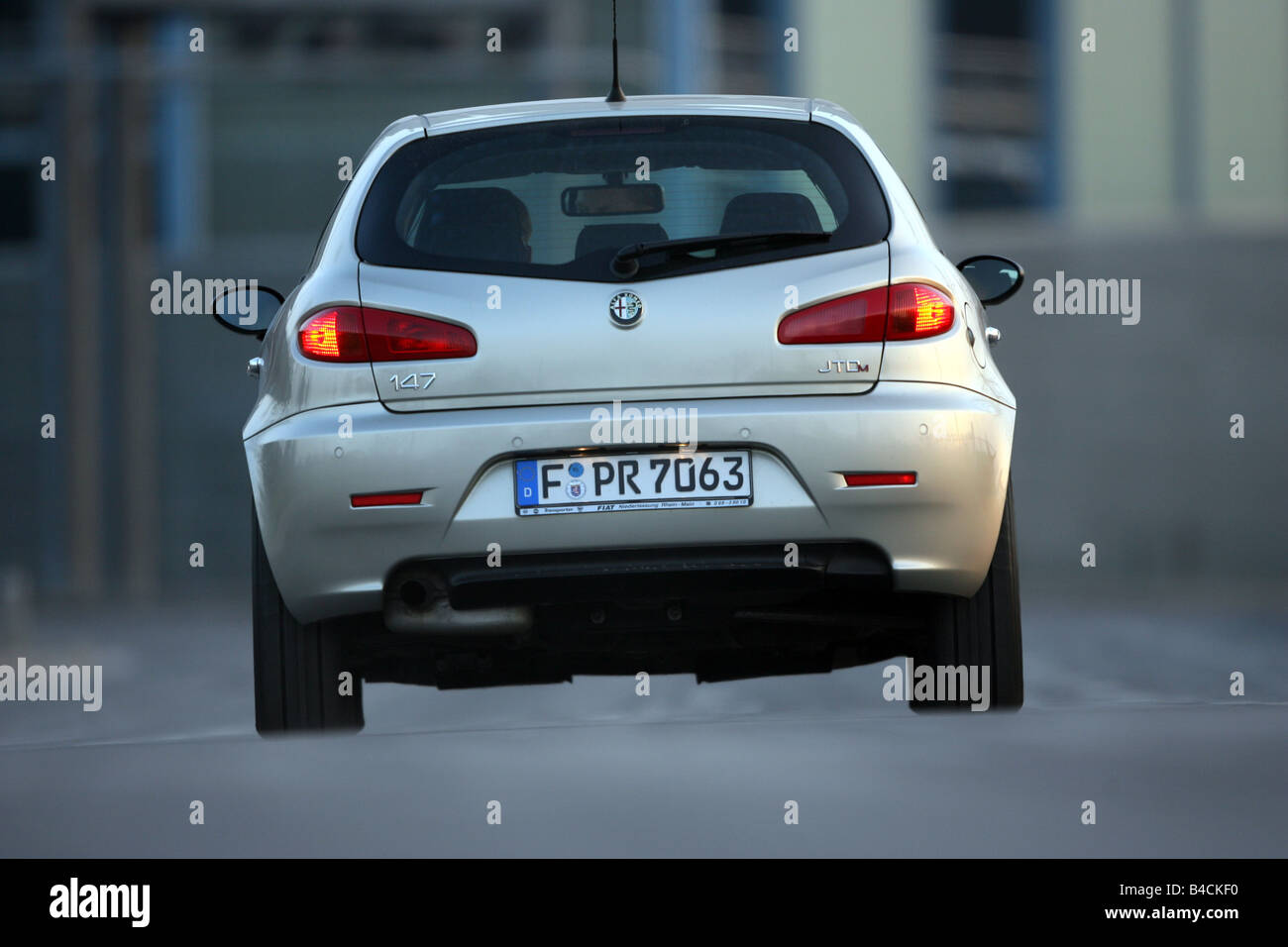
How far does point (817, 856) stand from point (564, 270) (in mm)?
1581

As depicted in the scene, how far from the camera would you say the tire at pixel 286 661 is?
16.9 feet

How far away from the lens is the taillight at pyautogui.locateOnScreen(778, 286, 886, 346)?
4.79 m

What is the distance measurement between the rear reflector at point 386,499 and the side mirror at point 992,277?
5.49 ft

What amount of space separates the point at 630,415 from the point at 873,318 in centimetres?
60

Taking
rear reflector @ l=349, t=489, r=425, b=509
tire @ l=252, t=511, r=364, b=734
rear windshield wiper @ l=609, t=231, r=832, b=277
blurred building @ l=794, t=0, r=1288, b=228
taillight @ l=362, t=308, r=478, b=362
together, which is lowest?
tire @ l=252, t=511, r=364, b=734

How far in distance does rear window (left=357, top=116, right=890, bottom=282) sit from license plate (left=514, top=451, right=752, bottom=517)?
52cm

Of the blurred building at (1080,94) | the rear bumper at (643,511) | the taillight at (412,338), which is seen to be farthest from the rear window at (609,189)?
the blurred building at (1080,94)

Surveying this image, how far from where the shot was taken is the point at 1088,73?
1914 cm

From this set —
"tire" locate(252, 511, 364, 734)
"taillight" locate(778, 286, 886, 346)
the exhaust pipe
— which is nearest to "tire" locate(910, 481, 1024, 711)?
"taillight" locate(778, 286, 886, 346)

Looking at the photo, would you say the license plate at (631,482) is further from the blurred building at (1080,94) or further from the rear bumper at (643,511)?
the blurred building at (1080,94)

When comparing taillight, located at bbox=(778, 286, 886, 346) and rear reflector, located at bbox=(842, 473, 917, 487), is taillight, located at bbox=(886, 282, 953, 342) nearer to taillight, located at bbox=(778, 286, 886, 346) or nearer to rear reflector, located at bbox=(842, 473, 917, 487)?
taillight, located at bbox=(778, 286, 886, 346)

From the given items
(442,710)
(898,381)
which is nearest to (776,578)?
(898,381)

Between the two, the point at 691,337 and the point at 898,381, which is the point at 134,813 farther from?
the point at 898,381

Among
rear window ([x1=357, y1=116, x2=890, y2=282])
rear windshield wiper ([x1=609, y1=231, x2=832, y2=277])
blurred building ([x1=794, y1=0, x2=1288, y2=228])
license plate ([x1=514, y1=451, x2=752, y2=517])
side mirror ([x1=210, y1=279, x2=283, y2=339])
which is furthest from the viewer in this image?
blurred building ([x1=794, y1=0, x2=1288, y2=228])
